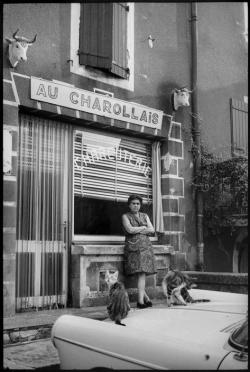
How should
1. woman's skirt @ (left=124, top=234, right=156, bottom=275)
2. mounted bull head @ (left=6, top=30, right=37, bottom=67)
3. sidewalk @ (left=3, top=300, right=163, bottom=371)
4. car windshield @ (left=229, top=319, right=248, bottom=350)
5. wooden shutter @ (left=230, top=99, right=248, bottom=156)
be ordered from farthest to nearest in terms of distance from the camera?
wooden shutter @ (left=230, top=99, right=248, bottom=156) → woman's skirt @ (left=124, top=234, right=156, bottom=275) → mounted bull head @ (left=6, top=30, right=37, bottom=67) → sidewalk @ (left=3, top=300, right=163, bottom=371) → car windshield @ (left=229, top=319, right=248, bottom=350)

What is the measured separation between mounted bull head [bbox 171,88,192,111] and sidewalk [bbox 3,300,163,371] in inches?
133

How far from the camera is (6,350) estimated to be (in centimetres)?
423

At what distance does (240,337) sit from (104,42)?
5.18 metres

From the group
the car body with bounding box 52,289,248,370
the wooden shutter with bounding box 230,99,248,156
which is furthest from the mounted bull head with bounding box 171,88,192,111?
the car body with bounding box 52,289,248,370

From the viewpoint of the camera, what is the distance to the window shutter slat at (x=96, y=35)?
655 cm

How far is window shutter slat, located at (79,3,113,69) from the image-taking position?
6.55m

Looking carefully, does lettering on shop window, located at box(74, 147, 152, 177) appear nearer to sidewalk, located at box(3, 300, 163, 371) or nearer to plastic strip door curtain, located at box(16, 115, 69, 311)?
plastic strip door curtain, located at box(16, 115, 69, 311)

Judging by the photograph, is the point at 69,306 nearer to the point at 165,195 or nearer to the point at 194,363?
the point at 165,195

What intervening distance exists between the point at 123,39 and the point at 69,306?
364 centimetres

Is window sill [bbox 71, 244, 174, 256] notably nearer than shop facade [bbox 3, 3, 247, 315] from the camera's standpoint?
No

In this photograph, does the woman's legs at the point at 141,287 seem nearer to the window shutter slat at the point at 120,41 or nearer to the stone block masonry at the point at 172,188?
the stone block masonry at the point at 172,188

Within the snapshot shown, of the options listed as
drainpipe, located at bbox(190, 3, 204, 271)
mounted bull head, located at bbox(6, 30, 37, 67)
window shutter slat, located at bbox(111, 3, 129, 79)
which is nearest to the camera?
mounted bull head, located at bbox(6, 30, 37, 67)

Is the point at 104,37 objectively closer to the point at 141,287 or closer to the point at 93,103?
the point at 93,103

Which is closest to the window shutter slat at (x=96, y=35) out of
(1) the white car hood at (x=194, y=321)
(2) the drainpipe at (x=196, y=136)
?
(2) the drainpipe at (x=196, y=136)
